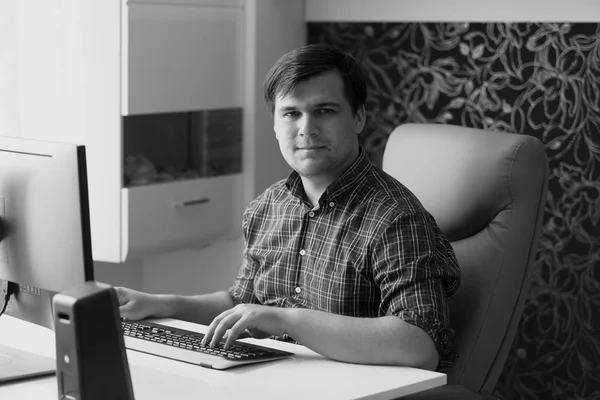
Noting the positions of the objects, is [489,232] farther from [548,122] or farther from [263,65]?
[263,65]

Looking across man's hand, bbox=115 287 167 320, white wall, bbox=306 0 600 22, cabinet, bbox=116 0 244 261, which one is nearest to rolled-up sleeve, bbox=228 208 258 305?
man's hand, bbox=115 287 167 320

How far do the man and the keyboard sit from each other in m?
0.03

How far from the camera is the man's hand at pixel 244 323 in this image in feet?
5.75

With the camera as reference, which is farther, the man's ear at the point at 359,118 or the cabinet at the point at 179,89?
the cabinet at the point at 179,89

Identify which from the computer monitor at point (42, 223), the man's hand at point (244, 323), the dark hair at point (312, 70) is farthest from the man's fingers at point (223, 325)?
the dark hair at point (312, 70)

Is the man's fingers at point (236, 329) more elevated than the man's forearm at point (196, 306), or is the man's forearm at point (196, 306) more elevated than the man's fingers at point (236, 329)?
the man's fingers at point (236, 329)

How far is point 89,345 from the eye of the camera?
4.24ft

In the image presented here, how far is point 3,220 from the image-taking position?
5.46ft

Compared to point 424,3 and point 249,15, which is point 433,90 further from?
point 249,15

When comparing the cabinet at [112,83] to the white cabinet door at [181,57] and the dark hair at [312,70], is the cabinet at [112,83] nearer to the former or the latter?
the white cabinet door at [181,57]

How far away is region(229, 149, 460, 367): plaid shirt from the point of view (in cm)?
189

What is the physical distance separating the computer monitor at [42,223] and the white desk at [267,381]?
0.16 metres

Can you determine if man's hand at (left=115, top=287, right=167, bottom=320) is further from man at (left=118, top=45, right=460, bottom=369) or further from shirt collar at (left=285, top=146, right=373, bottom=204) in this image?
shirt collar at (left=285, top=146, right=373, bottom=204)

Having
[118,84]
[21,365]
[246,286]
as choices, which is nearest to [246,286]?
[246,286]
